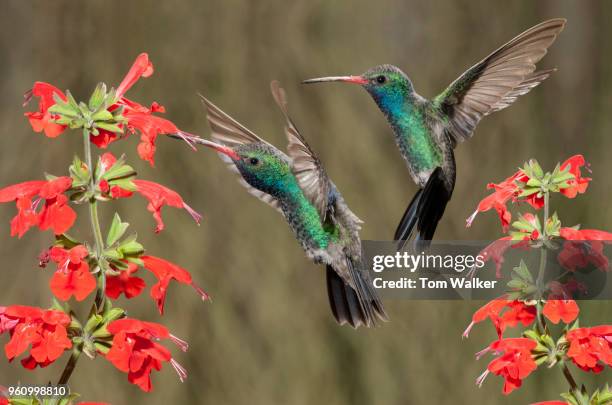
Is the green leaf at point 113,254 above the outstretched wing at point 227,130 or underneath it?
underneath

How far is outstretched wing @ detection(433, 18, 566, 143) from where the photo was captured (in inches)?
31.2

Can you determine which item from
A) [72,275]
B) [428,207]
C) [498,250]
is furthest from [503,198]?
[72,275]

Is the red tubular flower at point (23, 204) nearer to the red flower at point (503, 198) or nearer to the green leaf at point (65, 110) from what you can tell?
the green leaf at point (65, 110)

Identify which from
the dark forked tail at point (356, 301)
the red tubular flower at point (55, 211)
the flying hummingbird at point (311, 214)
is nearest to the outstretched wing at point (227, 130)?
the flying hummingbird at point (311, 214)

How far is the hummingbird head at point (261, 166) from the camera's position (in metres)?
0.74

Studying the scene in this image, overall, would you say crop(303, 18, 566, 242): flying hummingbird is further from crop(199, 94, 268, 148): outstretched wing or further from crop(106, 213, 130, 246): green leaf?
crop(106, 213, 130, 246): green leaf

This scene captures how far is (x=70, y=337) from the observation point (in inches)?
21.7

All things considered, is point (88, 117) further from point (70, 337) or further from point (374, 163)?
point (374, 163)

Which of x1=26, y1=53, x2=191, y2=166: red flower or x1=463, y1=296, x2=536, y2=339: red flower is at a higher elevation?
x1=26, y1=53, x2=191, y2=166: red flower

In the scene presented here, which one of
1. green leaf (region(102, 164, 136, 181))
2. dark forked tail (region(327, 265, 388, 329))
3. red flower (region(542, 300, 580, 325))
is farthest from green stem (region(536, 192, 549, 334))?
green leaf (region(102, 164, 136, 181))

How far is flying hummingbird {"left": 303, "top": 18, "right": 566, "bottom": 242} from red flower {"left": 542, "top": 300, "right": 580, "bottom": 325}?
19 cm

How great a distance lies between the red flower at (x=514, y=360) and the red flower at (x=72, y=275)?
26 centimetres

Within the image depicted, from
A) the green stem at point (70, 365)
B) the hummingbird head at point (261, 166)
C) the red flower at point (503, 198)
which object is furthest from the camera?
the hummingbird head at point (261, 166)

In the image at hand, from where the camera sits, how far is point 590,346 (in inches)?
24.5
